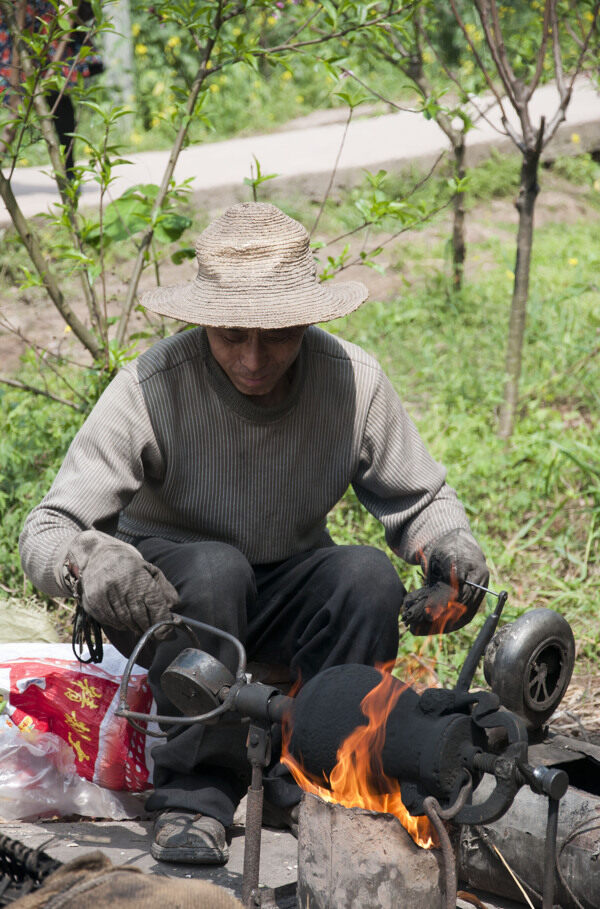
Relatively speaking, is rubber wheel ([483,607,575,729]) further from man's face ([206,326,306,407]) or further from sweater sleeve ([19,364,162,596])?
sweater sleeve ([19,364,162,596])

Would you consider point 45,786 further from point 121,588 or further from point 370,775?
point 370,775

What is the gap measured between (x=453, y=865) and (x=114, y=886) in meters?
0.62

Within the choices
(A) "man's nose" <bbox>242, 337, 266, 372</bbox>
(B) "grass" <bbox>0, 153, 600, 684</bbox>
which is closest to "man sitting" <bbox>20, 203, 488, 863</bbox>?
(A) "man's nose" <bbox>242, 337, 266, 372</bbox>

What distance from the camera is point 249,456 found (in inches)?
111

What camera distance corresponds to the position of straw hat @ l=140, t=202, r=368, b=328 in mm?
2539

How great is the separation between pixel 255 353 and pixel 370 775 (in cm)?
109

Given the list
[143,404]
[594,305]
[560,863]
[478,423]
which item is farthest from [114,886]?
[594,305]

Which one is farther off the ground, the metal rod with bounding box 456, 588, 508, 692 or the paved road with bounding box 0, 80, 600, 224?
the paved road with bounding box 0, 80, 600, 224

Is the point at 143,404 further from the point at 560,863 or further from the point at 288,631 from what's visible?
the point at 560,863

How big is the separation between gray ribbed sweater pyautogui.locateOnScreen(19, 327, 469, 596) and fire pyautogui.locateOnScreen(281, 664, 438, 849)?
0.92m

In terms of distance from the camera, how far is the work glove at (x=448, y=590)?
254cm

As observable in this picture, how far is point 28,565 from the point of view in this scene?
2561 mm

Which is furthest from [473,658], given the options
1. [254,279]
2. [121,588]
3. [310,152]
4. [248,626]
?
[310,152]

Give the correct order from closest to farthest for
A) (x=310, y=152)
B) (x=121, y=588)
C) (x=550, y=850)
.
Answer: (x=550, y=850), (x=121, y=588), (x=310, y=152)
